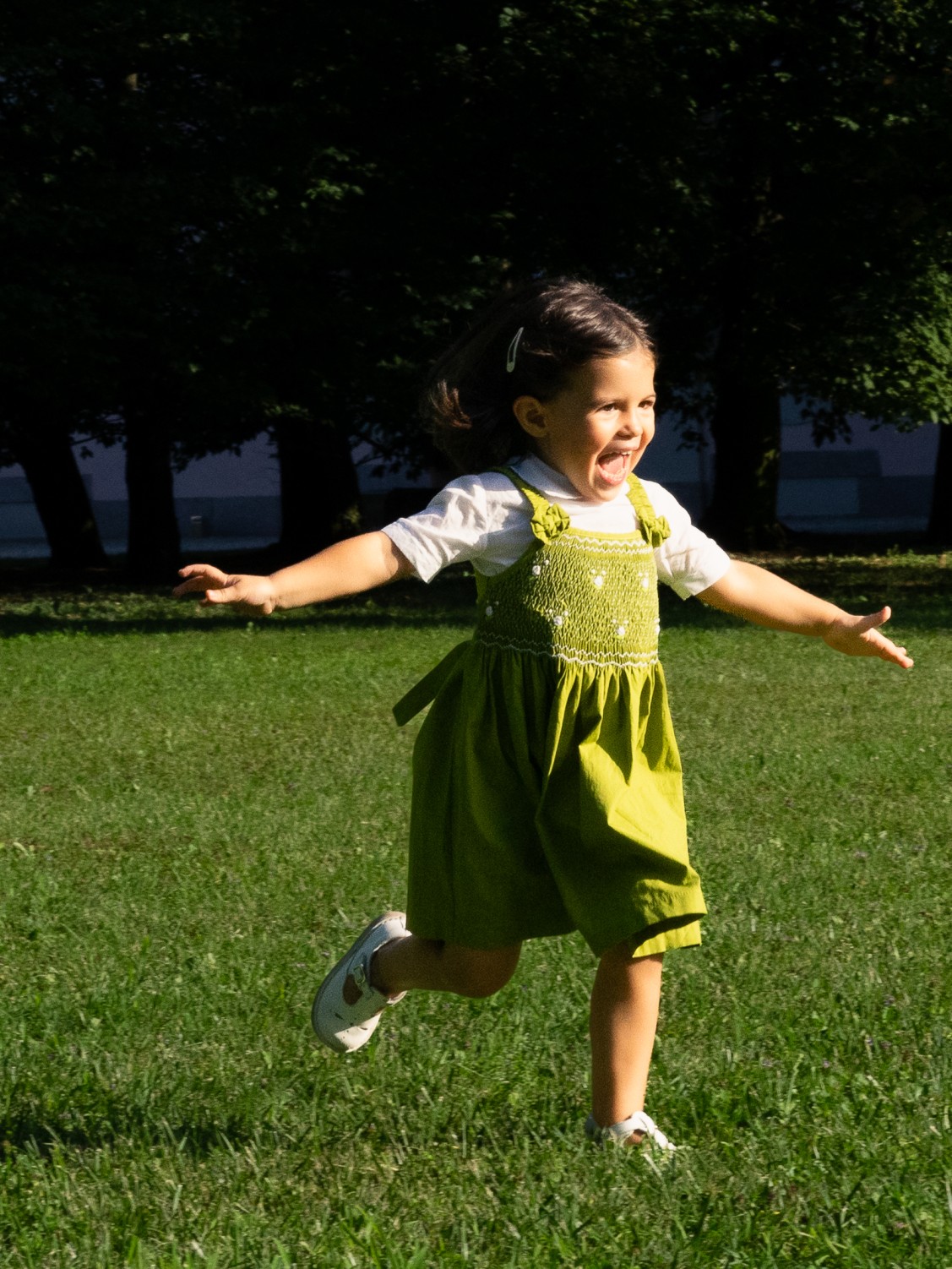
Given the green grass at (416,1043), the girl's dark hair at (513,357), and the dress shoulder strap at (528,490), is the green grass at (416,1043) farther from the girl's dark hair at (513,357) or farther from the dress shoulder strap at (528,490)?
the girl's dark hair at (513,357)

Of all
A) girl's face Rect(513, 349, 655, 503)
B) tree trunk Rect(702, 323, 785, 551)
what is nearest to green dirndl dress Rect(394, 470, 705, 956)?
girl's face Rect(513, 349, 655, 503)

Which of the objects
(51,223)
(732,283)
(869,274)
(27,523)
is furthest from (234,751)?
(27,523)

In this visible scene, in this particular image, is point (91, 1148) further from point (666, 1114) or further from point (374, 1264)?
point (666, 1114)

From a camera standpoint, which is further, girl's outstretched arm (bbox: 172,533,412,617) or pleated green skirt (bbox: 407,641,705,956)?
pleated green skirt (bbox: 407,641,705,956)

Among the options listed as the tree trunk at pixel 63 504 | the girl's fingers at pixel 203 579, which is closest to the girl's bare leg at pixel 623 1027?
the girl's fingers at pixel 203 579

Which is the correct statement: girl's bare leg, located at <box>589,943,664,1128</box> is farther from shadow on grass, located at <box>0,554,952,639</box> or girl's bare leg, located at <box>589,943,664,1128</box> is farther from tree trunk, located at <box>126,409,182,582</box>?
tree trunk, located at <box>126,409,182,582</box>

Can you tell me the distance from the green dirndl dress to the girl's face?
107 millimetres

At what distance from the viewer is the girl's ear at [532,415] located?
365 cm

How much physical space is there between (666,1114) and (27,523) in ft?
151

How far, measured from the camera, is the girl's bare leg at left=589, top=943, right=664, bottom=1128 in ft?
11.4

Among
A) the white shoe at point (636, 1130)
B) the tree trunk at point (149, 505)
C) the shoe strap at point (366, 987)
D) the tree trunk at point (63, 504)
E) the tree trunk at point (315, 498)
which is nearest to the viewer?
the white shoe at point (636, 1130)

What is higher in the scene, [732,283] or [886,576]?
[732,283]

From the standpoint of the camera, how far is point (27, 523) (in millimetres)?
47781

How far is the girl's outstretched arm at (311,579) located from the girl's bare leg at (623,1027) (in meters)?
0.90
